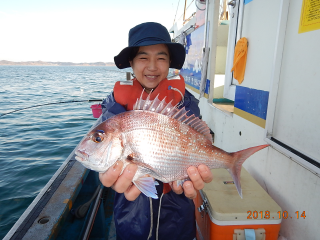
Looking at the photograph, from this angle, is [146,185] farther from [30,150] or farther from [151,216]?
[30,150]

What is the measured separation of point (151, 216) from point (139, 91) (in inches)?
50.7

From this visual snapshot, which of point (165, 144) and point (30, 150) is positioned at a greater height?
point (165, 144)

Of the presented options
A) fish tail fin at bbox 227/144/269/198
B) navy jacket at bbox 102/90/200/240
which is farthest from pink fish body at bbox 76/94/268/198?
navy jacket at bbox 102/90/200/240

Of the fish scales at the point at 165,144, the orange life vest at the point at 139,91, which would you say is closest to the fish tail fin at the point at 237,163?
the fish scales at the point at 165,144

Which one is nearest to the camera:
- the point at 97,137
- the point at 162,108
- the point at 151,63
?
the point at 97,137

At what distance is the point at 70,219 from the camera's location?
287cm

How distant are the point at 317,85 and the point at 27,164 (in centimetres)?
759

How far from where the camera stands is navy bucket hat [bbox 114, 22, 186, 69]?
1952mm

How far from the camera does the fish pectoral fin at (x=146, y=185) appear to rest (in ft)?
4.91

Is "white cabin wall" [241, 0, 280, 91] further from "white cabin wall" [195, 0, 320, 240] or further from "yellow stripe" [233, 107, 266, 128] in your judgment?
"yellow stripe" [233, 107, 266, 128]

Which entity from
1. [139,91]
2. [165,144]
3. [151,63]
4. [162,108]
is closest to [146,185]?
[165,144]

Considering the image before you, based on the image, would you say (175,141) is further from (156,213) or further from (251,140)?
(251,140)

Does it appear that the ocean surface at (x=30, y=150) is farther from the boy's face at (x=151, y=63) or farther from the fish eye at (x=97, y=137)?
the fish eye at (x=97, y=137)

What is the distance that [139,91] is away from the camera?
7.06 feet
